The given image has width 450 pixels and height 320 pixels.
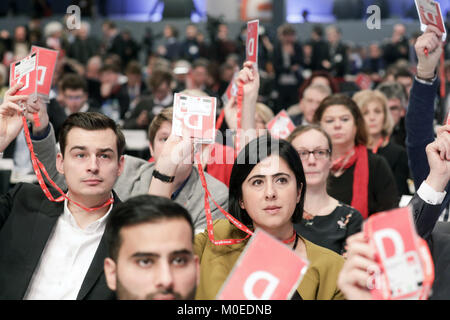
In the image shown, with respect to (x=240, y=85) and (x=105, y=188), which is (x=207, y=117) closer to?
(x=105, y=188)

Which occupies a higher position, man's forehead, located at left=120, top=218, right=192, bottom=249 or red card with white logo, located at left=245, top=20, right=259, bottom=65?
red card with white logo, located at left=245, top=20, right=259, bottom=65

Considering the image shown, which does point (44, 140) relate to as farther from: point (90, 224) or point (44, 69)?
point (90, 224)

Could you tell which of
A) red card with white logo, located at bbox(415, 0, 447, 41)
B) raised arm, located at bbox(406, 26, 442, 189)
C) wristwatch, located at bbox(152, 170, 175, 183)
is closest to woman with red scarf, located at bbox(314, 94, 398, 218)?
raised arm, located at bbox(406, 26, 442, 189)

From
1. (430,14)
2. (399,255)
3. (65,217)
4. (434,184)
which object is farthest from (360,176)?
(399,255)

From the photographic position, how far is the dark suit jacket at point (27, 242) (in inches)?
95.2

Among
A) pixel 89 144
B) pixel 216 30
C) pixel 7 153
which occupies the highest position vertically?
pixel 216 30

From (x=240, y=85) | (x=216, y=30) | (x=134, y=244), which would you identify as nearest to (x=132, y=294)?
(x=134, y=244)

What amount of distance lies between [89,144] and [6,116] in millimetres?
339

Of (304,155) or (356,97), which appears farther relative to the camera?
(356,97)

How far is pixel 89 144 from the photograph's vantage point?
2.61m

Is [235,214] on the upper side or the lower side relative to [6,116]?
lower

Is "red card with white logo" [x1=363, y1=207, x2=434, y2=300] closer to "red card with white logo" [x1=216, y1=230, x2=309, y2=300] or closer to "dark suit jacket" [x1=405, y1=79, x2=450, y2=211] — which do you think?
"red card with white logo" [x1=216, y1=230, x2=309, y2=300]

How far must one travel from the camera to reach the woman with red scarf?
13.1ft

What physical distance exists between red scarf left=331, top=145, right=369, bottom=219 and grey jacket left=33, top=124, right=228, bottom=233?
1.01m
